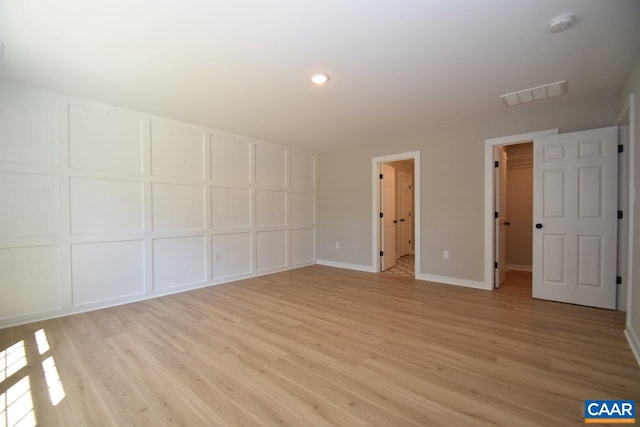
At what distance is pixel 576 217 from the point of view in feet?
11.1

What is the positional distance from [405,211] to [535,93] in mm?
4262

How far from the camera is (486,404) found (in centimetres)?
165

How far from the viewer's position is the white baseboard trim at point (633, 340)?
2.14 meters

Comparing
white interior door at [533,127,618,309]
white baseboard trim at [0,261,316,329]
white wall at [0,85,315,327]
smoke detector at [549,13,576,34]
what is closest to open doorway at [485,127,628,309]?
white interior door at [533,127,618,309]

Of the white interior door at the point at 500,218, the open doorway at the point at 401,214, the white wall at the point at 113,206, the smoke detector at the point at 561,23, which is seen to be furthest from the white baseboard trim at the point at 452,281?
the smoke detector at the point at 561,23

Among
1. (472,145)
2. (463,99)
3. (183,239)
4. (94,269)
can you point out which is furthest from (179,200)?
(472,145)

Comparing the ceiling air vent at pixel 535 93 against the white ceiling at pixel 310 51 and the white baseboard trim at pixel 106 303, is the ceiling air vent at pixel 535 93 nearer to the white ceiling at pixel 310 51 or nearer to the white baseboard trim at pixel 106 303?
the white ceiling at pixel 310 51

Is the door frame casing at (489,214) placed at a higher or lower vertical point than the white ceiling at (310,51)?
lower

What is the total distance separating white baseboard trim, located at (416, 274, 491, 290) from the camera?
4.17m

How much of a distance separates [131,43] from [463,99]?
349 cm

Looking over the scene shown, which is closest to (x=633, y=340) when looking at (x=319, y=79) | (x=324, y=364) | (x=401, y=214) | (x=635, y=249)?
(x=635, y=249)

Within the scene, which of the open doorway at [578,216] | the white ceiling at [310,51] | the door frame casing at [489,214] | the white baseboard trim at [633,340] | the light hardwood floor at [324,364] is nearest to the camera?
the light hardwood floor at [324,364]

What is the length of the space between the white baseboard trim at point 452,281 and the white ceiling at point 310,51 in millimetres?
2555

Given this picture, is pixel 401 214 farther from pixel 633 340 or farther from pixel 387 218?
pixel 633 340
